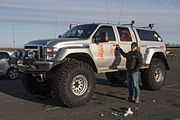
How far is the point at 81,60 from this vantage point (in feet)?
22.1

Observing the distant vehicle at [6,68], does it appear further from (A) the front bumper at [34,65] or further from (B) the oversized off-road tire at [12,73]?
(A) the front bumper at [34,65]

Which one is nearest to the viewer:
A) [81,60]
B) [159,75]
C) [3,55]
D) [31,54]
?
[31,54]

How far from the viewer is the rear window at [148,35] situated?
8.55 metres

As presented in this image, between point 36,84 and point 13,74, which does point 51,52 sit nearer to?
point 36,84

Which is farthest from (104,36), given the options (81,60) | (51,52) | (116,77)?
(116,77)

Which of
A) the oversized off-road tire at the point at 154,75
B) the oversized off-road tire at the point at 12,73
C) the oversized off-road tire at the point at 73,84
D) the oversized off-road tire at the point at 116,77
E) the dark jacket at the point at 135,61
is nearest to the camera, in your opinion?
the oversized off-road tire at the point at 73,84

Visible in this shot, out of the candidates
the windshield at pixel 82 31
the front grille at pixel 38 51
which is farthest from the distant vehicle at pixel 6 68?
the front grille at pixel 38 51

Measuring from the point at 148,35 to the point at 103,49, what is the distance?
285 cm

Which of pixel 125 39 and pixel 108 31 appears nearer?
pixel 108 31

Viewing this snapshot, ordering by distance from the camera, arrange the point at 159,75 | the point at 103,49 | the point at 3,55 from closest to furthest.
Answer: the point at 103,49, the point at 159,75, the point at 3,55

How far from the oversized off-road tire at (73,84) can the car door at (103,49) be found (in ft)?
2.35

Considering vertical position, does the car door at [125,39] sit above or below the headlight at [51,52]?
above

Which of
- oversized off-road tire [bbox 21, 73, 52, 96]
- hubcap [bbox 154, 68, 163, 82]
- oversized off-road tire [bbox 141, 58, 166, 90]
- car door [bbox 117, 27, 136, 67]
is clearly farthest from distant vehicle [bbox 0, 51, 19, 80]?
hubcap [bbox 154, 68, 163, 82]

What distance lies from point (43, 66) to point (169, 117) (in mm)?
3292
